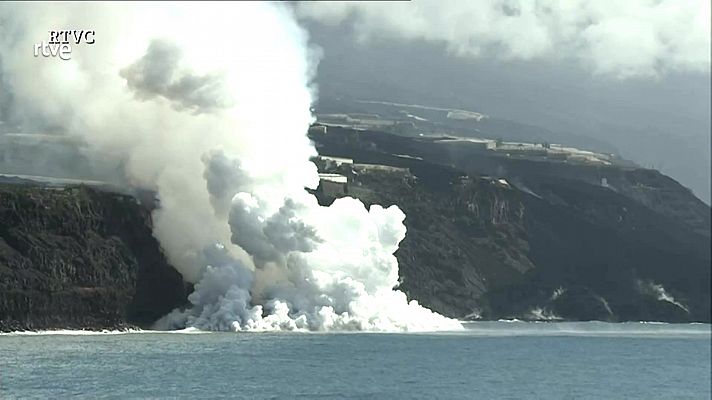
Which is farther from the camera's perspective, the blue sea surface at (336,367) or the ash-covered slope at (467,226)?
the ash-covered slope at (467,226)

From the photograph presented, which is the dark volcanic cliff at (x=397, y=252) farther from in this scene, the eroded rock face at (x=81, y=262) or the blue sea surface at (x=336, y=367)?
the blue sea surface at (x=336, y=367)

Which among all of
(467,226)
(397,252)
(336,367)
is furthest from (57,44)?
(467,226)

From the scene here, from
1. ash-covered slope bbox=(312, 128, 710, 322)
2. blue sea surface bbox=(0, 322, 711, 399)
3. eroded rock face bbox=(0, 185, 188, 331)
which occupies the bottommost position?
blue sea surface bbox=(0, 322, 711, 399)

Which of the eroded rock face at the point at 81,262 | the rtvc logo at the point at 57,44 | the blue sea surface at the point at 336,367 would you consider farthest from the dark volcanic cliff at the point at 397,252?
the rtvc logo at the point at 57,44

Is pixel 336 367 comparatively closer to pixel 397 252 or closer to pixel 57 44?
pixel 57 44

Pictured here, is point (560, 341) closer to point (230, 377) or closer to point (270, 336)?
point (270, 336)

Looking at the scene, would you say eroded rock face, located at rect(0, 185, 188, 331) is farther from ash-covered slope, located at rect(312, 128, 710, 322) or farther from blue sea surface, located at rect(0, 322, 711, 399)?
ash-covered slope, located at rect(312, 128, 710, 322)

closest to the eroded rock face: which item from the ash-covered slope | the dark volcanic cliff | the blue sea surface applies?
the dark volcanic cliff
